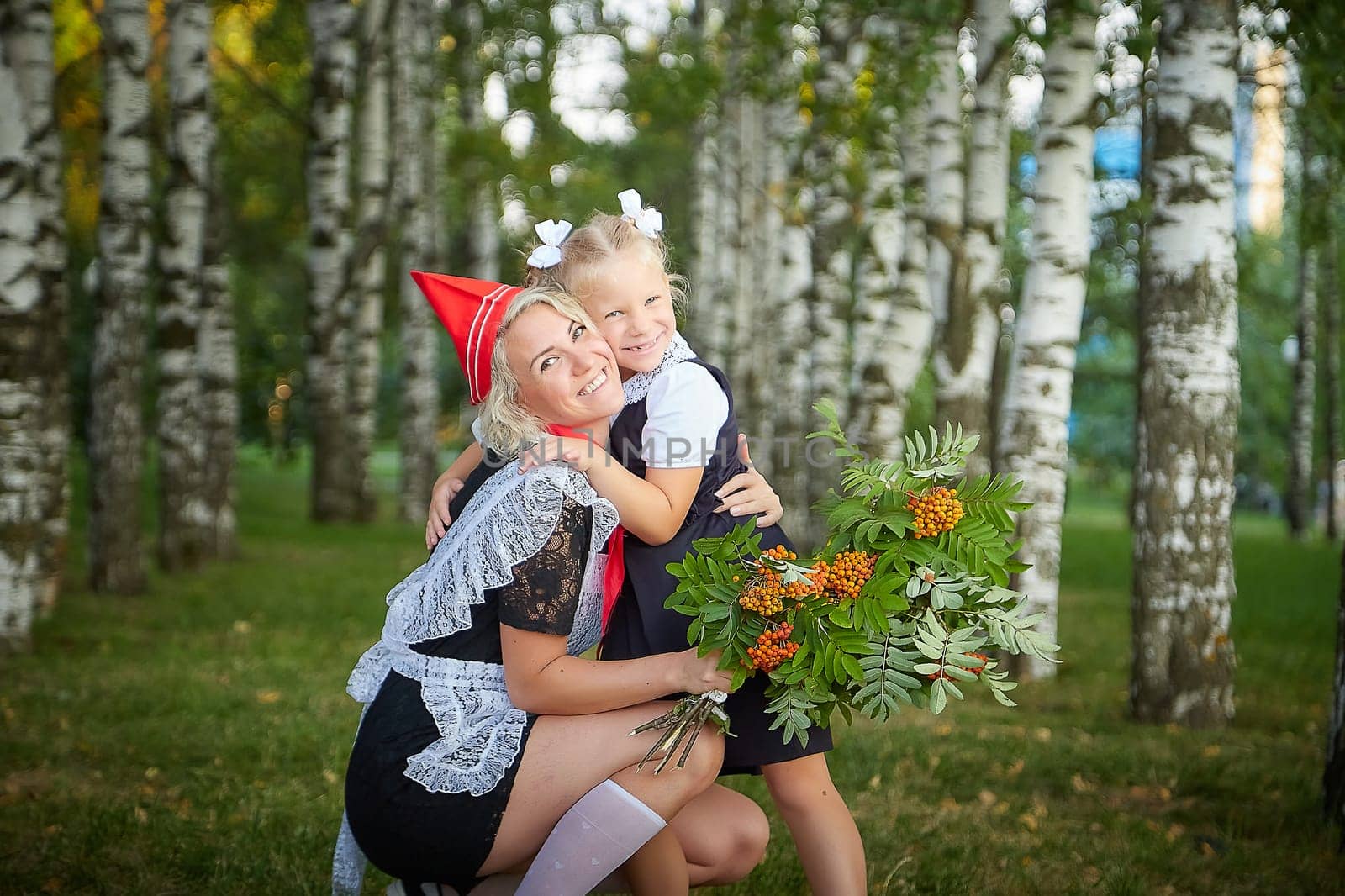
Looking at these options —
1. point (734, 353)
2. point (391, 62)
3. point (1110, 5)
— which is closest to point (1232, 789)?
point (1110, 5)

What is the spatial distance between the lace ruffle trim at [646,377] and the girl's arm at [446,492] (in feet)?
1.33

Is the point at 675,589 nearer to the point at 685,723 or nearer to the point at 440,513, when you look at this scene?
the point at 685,723

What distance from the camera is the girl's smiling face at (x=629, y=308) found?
108 inches

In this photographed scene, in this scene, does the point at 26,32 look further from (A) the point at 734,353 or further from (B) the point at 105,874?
(A) the point at 734,353

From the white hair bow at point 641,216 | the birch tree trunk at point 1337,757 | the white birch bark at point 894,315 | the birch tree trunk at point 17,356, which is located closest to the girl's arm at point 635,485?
the white hair bow at point 641,216

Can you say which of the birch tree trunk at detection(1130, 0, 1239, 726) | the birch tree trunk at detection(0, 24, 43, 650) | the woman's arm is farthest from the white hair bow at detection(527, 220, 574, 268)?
the birch tree trunk at detection(0, 24, 43, 650)

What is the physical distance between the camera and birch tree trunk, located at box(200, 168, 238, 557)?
9.91 meters

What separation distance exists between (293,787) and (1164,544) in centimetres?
375

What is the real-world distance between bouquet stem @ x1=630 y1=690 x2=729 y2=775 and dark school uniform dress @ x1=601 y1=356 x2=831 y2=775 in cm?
21

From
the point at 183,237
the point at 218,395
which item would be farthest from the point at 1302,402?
the point at 183,237

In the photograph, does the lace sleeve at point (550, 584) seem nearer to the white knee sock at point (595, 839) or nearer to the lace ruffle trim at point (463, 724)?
the lace ruffle trim at point (463, 724)

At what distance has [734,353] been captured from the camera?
16828 millimetres

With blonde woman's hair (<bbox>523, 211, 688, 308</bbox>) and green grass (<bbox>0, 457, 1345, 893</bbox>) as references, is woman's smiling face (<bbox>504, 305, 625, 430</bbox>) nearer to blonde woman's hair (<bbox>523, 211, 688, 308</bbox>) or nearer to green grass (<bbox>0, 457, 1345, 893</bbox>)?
blonde woman's hair (<bbox>523, 211, 688, 308</bbox>)

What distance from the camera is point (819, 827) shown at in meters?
2.69
